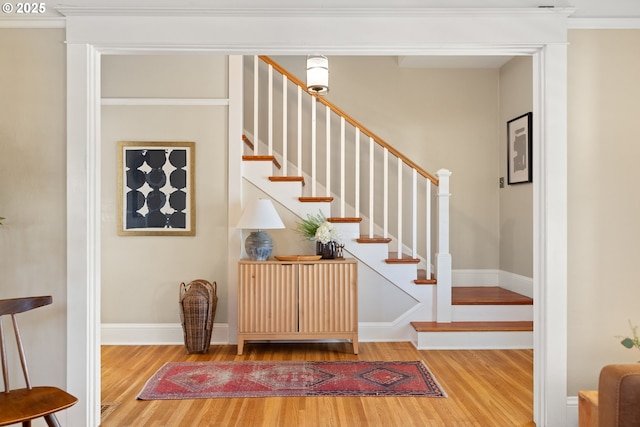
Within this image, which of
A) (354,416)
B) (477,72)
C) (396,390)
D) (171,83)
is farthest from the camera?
(477,72)

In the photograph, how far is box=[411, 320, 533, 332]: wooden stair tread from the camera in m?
4.20

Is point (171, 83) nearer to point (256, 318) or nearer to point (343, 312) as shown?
point (256, 318)

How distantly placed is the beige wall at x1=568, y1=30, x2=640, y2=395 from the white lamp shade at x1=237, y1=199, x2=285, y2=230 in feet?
7.40

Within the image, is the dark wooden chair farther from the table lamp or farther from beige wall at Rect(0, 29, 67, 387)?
the table lamp

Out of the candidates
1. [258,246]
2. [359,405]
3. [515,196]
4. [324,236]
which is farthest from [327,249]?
[515,196]

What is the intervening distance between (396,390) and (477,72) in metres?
3.87

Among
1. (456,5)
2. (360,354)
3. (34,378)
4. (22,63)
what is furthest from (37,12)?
(360,354)

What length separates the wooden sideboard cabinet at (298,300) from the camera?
4.01m

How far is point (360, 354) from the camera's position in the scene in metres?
4.05

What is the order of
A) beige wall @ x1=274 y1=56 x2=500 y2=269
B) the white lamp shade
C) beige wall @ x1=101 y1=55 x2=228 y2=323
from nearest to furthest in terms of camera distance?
the white lamp shade
beige wall @ x1=101 y1=55 x2=228 y2=323
beige wall @ x1=274 y1=56 x2=500 y2=269

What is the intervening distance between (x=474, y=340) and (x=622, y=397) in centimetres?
264

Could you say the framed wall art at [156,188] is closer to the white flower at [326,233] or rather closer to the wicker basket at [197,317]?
the wicker basket at [197,317]

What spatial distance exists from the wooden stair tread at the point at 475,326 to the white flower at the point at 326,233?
1143 millimetres

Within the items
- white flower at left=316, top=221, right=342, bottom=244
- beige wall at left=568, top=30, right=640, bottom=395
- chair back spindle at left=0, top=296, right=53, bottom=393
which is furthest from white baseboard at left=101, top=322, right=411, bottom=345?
beige wall at left=568, top=30, right=640, bottom=395
